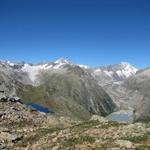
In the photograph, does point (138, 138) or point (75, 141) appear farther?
point (75, 141)

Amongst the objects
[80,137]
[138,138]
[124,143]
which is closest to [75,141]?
[80,137]

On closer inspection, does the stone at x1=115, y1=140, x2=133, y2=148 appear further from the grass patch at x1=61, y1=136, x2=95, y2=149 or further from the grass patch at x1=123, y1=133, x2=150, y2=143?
the grass patch at x1=61, y1=136, x2=95, y2=149

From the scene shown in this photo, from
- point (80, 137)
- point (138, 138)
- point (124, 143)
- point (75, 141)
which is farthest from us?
point (80, 137)

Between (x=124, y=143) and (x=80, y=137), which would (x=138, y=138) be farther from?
(x=80, y=137)

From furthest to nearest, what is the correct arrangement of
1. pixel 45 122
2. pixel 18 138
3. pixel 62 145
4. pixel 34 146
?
pixel 45 122 < pixel 18 138 < pixel 34 146 < pixel 62 145

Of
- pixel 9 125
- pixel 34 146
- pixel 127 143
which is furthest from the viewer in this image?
pixel 9 125

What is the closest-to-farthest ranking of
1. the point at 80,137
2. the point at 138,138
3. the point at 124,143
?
the point at 124,143, the point at 138,138, the point at 80,137

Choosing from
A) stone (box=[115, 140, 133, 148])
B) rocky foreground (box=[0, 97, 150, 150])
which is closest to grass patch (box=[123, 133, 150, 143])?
rocky foreground (box=[0, 97, 150, 150])

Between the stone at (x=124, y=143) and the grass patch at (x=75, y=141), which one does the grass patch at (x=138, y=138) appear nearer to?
the stone at (x=124, y=143)

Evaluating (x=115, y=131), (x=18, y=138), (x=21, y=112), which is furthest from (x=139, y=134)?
(x=21, y=112)

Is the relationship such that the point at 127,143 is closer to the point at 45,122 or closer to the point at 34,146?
the point at 34,146

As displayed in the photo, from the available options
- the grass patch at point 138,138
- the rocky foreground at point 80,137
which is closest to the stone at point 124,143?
the rocky foreground at point 80,137
